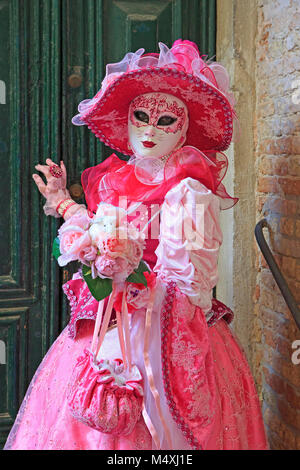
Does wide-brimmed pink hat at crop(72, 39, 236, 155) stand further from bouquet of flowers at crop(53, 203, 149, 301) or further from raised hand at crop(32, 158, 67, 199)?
bouquet of flowers at crop(53, 203, 149, 301)

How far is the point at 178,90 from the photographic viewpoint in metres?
2.05

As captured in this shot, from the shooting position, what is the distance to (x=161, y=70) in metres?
1.95

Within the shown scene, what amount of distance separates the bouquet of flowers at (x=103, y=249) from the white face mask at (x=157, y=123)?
1.40ft

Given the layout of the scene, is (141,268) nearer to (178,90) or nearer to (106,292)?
(106,292)

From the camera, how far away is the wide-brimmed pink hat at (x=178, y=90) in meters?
1.98

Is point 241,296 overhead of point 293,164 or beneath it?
beneath

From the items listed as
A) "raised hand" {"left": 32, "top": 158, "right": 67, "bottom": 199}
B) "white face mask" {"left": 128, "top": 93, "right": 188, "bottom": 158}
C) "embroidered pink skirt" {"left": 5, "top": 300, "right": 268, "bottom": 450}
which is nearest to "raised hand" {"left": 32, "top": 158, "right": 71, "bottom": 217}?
"raised hand" {"left": 32, "top": 158, "right": 67, "bottom": 199}

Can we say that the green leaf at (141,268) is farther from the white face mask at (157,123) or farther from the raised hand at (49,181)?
the raised hand at (49,181)

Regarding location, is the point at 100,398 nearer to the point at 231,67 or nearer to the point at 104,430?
the point at 104,430

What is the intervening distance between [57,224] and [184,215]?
89cm

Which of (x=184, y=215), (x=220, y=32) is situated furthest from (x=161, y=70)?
(x=220, y=32)

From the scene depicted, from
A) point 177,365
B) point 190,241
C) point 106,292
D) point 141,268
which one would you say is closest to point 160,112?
point 190,241
